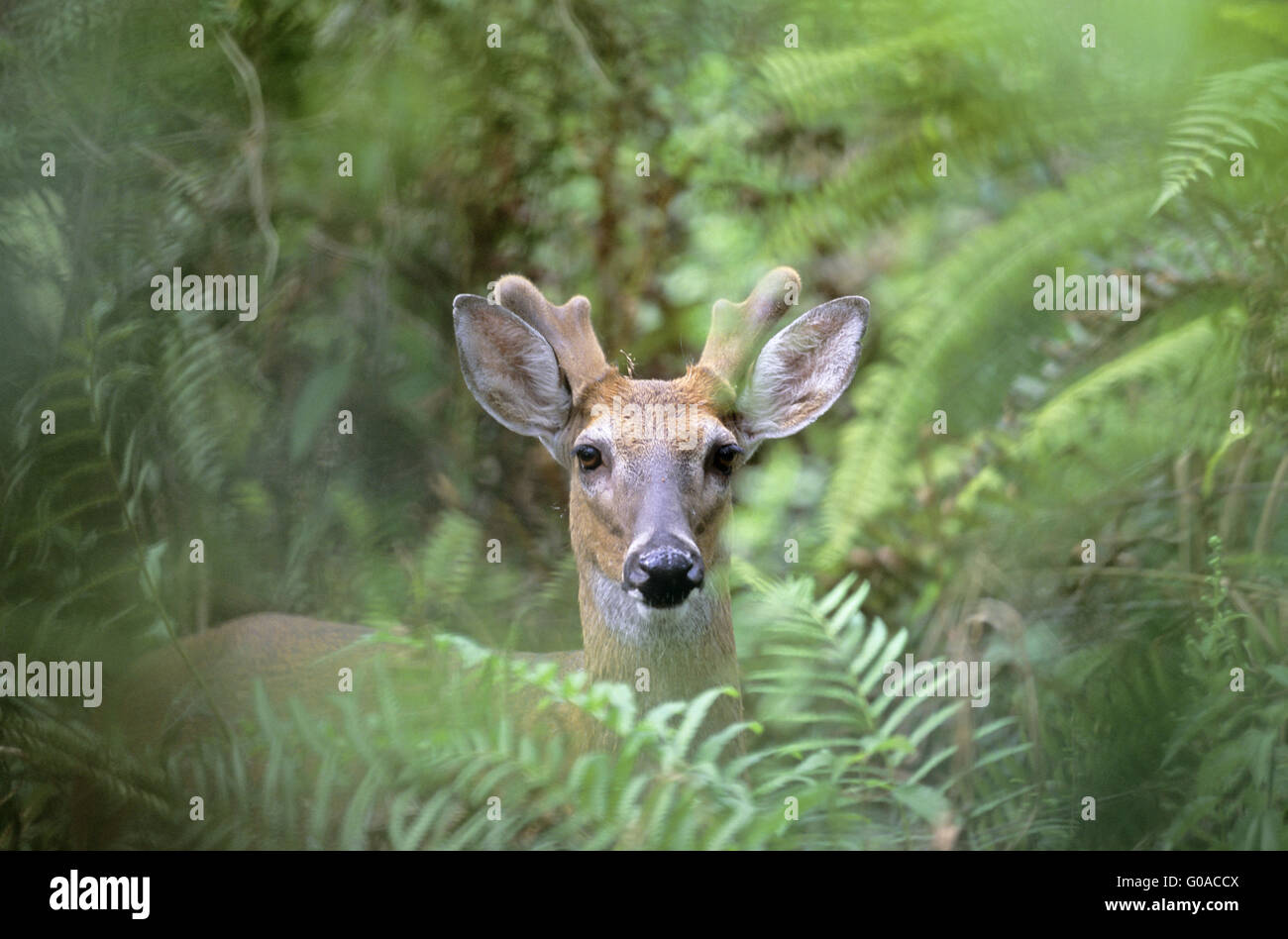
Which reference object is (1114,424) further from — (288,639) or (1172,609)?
(288,639)

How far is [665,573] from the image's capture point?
10.5 feet

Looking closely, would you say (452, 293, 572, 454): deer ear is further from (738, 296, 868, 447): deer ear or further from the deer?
(738, 296, 868, 447): deer ear

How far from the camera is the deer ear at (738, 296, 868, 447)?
12.2 ft

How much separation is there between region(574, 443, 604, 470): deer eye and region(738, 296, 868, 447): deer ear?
0.50 m

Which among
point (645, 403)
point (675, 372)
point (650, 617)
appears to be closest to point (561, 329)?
point (645, 403)

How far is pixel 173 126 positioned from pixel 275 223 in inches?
25.1

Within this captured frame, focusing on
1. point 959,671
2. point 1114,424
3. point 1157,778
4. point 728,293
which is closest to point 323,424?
point 728,293

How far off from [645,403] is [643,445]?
7.5 inches

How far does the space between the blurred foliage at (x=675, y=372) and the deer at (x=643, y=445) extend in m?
0.21

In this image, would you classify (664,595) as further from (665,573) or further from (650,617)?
(650,617)

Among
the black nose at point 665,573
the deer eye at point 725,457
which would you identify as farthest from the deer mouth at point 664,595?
the deer eye at point 725,457

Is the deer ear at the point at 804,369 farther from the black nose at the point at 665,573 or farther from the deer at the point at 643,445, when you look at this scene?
the black nose at the point at 665,573

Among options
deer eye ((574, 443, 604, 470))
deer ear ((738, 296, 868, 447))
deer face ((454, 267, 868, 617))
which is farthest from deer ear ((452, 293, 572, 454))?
deer ear ((738, 296, 868, 447))

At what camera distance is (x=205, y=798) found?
11.2 ft
